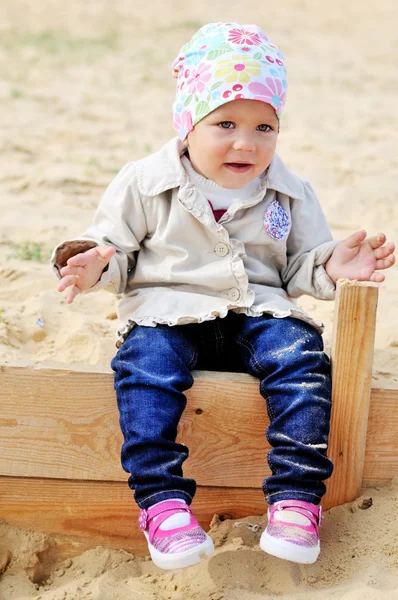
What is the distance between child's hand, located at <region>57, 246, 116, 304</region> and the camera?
2373mm

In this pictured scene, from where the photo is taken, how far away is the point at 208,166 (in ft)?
8.31

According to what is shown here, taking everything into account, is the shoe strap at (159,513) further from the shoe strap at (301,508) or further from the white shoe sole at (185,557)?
the shoe strap at (301,508)

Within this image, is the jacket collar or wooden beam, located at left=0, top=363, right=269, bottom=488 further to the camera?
the jacket collar

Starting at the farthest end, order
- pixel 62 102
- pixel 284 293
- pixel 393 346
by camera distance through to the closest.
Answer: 1. pixel 62 102
2. pixel 393 346
3. pixel 284 293

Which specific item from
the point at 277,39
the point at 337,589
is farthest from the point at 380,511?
the point at 277,39

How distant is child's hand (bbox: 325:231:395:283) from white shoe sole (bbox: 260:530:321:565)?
85 cm

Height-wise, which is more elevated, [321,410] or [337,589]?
[321,410]

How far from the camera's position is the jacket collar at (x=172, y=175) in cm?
256

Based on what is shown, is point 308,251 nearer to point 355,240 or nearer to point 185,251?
point 355,240

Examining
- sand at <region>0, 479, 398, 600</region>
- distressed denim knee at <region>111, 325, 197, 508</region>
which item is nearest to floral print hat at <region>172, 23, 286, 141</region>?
distressed denim knee at <region>111, 325, 197, 508</region>

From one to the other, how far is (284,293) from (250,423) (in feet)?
1.54

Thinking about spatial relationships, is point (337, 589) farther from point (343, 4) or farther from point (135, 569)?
point (343, 4)

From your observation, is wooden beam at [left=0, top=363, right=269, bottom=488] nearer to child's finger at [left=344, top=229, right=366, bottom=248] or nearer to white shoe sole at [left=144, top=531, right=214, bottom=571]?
white shoe sole at [left=144, top=531, right=214, bottom=571]

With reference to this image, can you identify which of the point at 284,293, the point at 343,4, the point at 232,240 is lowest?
the point at 284,293
